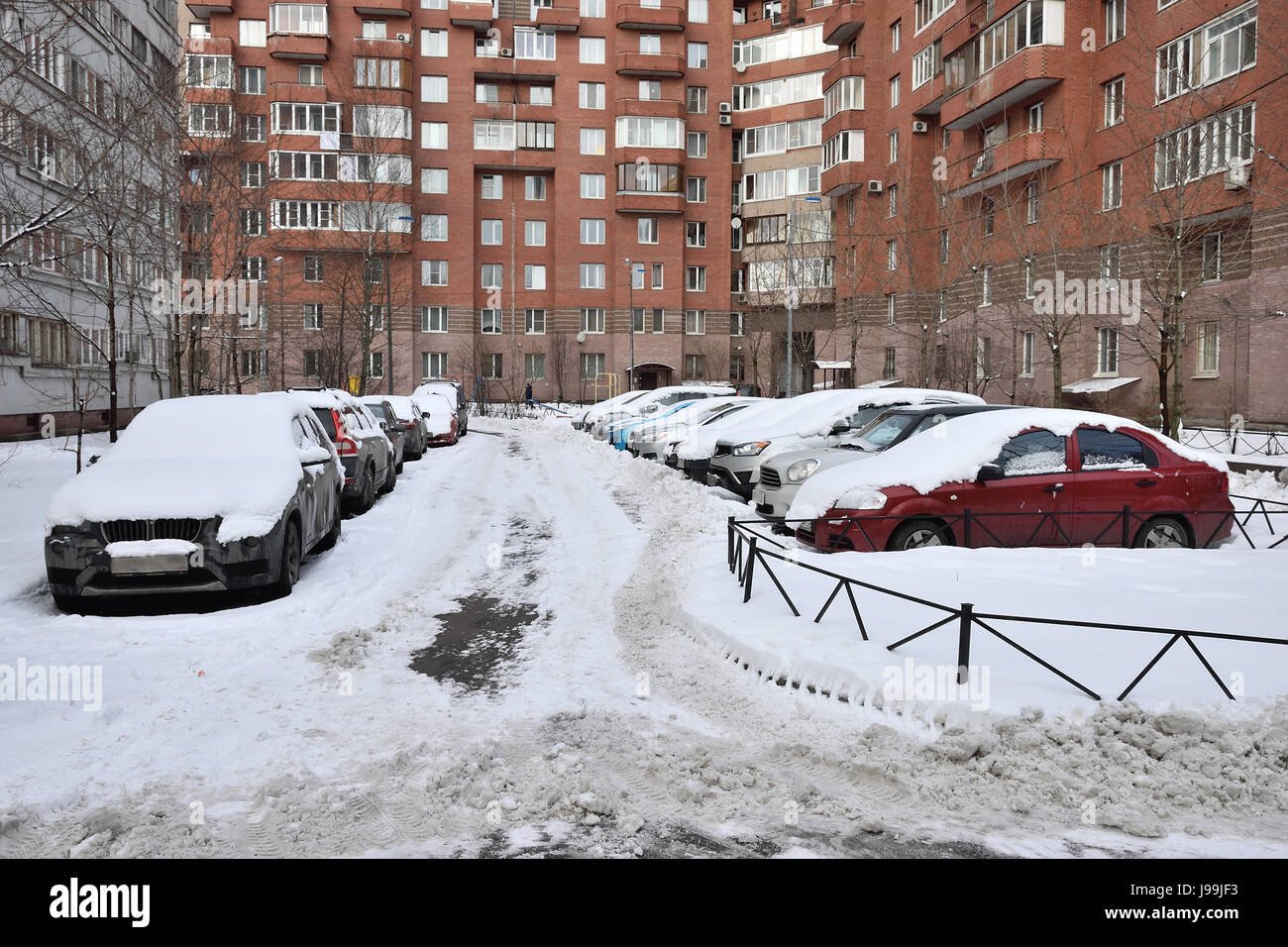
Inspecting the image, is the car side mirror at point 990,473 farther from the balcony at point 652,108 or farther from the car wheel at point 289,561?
the balcony at point 652,108

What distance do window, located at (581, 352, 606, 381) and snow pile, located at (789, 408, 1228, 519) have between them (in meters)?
47.3

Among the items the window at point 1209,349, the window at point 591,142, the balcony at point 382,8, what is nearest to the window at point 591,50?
the window at point 591,142

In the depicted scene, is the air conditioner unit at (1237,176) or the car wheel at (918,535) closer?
the car wheel at (918,535)

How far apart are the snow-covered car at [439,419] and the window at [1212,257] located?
70.0 ft

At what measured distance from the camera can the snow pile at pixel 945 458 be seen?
31.2 ft

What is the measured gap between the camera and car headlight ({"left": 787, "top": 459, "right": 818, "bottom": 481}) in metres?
11.9

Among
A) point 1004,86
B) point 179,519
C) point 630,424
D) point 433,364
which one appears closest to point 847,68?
point 1004,86

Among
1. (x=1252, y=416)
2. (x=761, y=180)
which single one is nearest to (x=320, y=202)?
(x=761, y=180)

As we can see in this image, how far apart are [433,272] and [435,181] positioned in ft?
16.5

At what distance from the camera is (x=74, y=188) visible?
9031mm

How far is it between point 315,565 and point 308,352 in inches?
1303

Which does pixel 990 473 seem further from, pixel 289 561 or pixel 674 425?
pixel 674 425

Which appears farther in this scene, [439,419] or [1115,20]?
[1115,20]

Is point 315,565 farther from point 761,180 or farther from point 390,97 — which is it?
point 761,180
